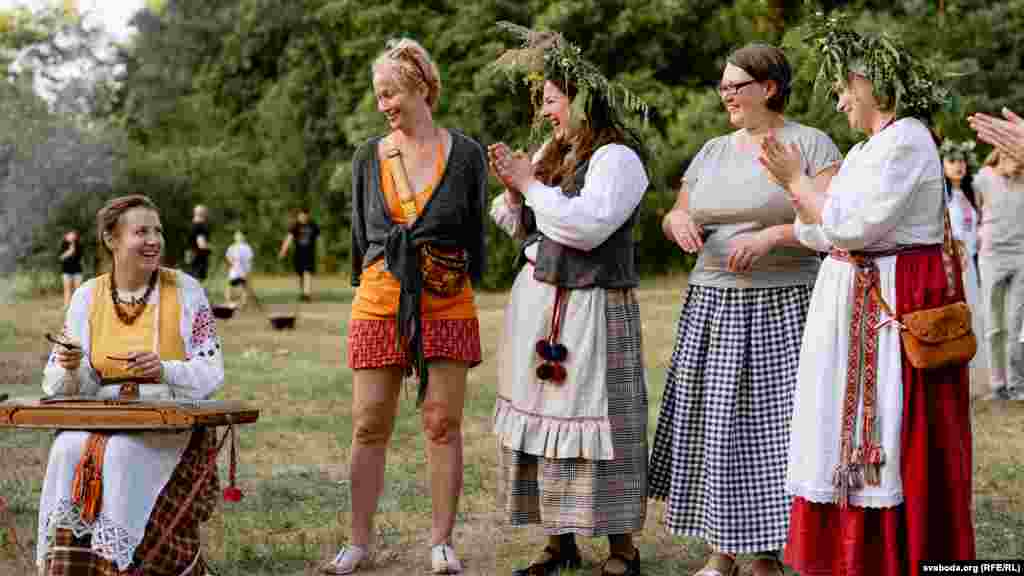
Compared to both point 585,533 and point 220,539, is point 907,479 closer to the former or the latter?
point 585,533

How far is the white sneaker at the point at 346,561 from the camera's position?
5520 mm

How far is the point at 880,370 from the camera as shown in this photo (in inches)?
177

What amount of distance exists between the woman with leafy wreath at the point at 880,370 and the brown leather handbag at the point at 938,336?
67 mm

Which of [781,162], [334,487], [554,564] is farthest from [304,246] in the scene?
[781,162]

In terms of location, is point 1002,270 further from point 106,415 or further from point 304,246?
point 304,246

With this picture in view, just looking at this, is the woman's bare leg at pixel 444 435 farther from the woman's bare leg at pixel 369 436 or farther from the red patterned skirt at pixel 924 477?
the red patterned skirt at pixel 924 477

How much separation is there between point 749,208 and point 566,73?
866mm

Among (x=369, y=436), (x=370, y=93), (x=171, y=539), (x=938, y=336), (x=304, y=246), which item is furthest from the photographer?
(x=370, y=93)

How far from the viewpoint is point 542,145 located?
5.54 m

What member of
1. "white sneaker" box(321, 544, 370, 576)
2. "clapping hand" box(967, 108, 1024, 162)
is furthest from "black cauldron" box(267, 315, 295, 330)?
"clapping hand" box(967, 108, 1024, 162)

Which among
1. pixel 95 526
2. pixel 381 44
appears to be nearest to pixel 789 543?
pixel 95 526

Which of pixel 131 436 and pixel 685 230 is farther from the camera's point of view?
pixel 685 230

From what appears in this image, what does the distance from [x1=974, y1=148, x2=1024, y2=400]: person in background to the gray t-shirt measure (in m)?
5.60

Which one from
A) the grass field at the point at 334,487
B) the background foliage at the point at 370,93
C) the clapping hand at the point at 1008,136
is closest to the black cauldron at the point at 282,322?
the grass field at the point at 334,487
